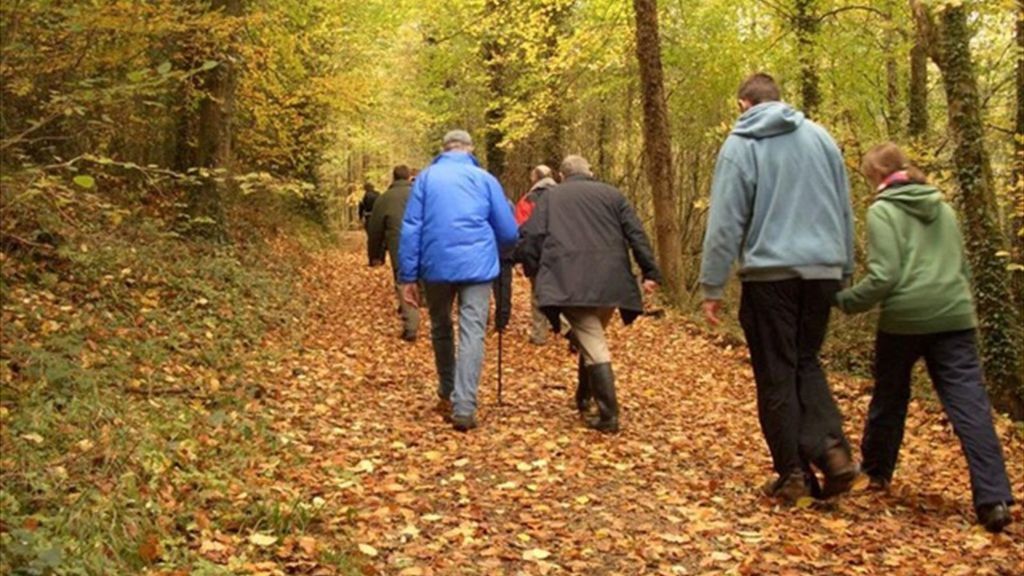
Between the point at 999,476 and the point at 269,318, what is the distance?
7762 millimetres

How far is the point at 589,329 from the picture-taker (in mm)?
7094

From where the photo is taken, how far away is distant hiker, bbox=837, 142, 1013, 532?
200 inches

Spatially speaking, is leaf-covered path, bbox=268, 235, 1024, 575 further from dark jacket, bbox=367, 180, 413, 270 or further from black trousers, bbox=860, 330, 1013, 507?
dark jacket, bbox=367, 180, 413, 270

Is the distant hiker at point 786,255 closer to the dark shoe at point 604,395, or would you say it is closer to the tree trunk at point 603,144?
the dark shoe at point 604,395

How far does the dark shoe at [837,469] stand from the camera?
16.7 feet

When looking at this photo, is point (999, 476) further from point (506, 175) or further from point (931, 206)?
point (506, 175)

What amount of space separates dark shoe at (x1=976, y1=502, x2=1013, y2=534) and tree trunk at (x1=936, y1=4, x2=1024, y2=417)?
446 cm

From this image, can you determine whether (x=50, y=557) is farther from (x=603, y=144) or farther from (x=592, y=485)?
(x=603, y=144)

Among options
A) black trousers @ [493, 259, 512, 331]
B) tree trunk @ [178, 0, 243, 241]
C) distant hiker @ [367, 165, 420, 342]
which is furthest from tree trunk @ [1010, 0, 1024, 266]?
tree trunk @ [178, 0, 243, 241]

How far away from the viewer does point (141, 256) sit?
1005 cm

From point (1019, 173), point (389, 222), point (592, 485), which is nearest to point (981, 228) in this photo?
point (1019, 173)

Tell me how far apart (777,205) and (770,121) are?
1.57 feet

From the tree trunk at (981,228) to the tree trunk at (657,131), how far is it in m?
4.97

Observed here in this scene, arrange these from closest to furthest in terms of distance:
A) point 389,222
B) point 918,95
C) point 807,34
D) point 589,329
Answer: point 589,329 < point 389,222 < point 807,34 < point 918,95
